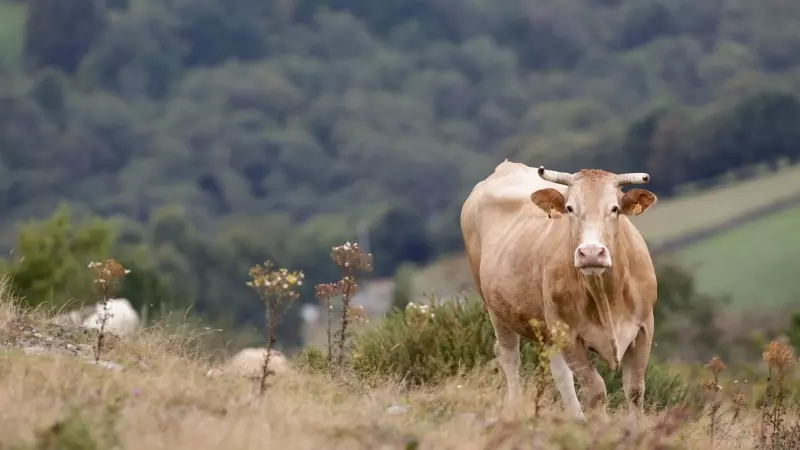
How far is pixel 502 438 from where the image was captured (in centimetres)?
829

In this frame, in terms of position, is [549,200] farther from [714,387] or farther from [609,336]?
[714,387]

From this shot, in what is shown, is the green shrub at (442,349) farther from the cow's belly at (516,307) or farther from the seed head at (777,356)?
the seed head at (777,356)

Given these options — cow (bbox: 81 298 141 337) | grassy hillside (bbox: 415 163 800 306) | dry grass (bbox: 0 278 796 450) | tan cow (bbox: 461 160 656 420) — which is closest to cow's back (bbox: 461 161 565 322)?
tan cow (bbox: 461 160 656 420)

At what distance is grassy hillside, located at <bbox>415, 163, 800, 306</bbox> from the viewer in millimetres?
83375

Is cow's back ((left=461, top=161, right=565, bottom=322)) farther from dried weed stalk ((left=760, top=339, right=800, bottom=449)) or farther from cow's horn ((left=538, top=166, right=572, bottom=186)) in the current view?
dried weed stalk ((left=760, top=339, right=800, bottom=449))

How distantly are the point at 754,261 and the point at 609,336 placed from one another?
78321mm

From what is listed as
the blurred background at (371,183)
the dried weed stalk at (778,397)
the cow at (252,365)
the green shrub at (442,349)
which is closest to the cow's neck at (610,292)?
the dried weed stalk at (778,397)

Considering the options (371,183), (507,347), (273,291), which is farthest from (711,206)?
(273,291)

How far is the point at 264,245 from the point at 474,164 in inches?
2379

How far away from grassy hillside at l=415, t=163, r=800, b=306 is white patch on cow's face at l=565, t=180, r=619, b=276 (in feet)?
214

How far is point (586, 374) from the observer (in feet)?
37.7

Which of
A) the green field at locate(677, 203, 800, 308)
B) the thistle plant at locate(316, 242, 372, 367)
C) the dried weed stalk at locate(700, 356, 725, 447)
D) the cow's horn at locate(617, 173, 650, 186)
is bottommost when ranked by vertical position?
the dried weed stalk at locate(700, 356, 725, 447)

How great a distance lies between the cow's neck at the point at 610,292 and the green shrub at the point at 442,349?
258 centimetres

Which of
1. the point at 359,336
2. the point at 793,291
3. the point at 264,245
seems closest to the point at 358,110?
the point at 264,245
